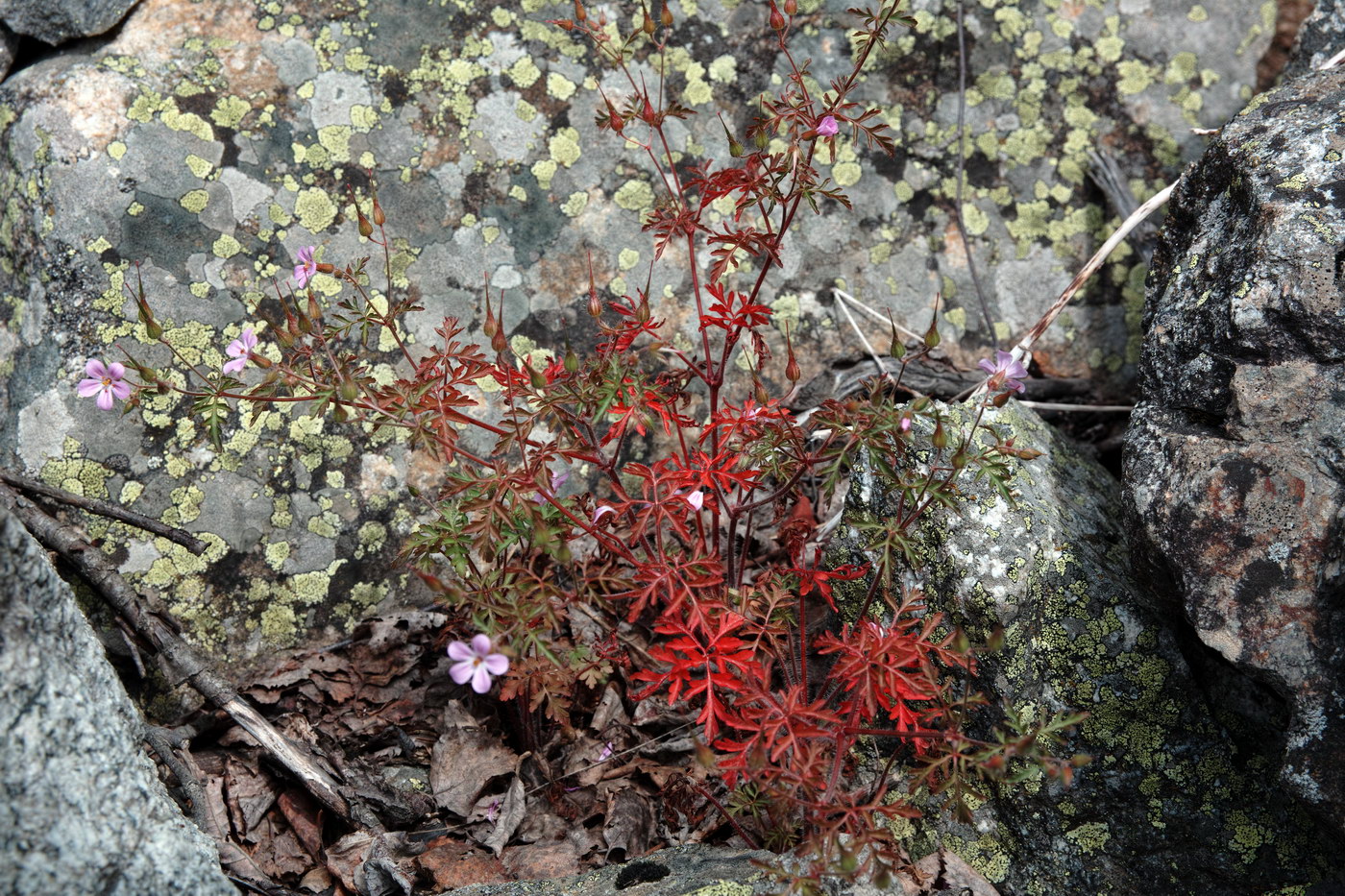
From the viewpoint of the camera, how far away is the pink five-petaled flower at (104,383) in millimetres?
2660

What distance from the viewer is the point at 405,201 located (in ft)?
12.7

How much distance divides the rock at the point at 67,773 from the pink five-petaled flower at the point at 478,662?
77 cm

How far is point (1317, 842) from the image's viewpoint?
2615mm

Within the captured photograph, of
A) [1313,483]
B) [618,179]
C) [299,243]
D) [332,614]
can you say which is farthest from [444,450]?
[1313,483]

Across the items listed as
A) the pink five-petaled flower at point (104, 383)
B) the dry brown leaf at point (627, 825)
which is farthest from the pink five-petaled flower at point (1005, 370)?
the pink five-petaled flower at point (104, 383)

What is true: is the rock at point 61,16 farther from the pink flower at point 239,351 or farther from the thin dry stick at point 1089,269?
the thin dry stick at point 1089,269

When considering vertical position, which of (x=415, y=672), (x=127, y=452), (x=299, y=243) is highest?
(x=299, y=243)

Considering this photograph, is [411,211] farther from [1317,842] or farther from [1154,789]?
[1317,842]

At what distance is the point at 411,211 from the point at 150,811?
2.47 metres

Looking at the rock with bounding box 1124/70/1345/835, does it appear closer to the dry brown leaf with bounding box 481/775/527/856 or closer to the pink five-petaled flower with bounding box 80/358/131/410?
the dry brown leaf with bounding box 481/775/527/856

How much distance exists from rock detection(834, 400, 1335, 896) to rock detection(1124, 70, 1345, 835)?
8.8 inches

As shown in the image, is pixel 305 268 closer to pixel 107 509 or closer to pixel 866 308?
pixel 107 509

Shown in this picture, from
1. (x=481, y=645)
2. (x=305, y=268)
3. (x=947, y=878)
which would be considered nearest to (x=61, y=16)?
(x=305, y=268)

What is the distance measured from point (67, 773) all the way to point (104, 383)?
1.14m
